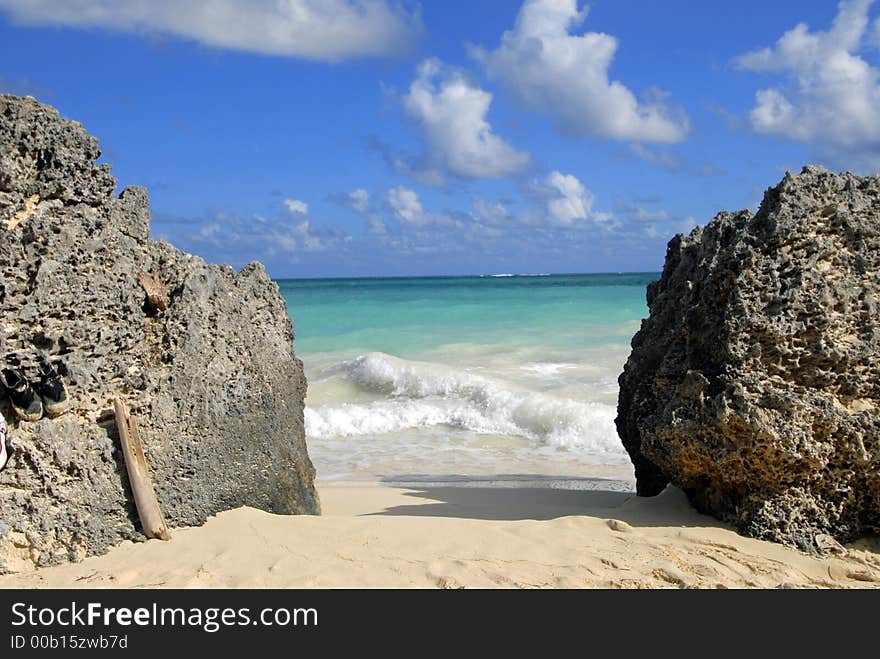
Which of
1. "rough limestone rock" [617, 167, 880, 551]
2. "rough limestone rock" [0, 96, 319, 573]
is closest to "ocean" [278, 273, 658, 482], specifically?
"rough limestone rock" [0, 96, 319, 573]

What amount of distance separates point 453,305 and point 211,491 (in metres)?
27.7

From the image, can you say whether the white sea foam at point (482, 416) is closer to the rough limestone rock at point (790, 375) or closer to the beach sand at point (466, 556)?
the rough limestone rock at point (790, 375)

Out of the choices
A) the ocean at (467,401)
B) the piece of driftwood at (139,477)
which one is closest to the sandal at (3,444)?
the piece of driftwood at (139,477)

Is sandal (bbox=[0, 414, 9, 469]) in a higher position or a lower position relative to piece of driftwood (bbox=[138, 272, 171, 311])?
lower

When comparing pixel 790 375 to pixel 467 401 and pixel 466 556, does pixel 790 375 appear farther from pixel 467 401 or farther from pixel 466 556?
pixel 467 401

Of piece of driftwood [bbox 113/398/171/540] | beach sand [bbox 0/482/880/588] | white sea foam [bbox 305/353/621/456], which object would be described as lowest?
white sea foam [bbox 305/353/621/456]

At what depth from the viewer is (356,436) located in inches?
384

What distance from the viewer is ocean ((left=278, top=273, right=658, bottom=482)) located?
823 cm

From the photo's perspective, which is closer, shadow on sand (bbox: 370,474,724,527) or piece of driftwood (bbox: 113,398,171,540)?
piece of driftwood (bbox: 113,398,171,540)

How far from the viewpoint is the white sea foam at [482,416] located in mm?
9445

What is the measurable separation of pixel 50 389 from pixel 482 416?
686 cm

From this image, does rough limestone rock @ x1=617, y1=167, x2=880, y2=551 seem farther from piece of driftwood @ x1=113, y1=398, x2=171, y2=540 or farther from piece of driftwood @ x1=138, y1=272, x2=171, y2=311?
piece of driftwood @ x1=138, y1=272, x2=171, y2=311

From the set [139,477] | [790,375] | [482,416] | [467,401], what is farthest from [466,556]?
[467,401]

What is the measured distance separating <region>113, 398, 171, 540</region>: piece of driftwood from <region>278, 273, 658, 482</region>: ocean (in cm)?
338
